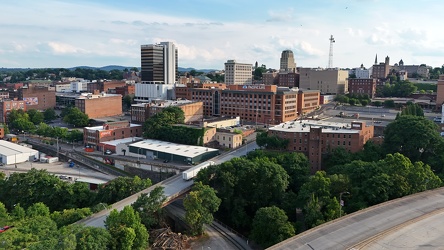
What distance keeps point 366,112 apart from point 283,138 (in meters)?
59.2

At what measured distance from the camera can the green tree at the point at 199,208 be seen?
141ft

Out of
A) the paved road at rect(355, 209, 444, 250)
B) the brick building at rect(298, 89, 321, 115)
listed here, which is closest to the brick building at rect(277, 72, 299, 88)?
the brick building at rect(298, 89, 321, 115)

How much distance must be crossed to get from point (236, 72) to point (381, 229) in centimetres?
15317

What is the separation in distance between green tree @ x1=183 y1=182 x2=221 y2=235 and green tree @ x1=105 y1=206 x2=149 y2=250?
640 cm

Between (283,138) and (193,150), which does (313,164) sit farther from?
(193,150)

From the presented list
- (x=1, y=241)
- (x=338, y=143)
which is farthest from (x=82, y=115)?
(x=1, y=241)

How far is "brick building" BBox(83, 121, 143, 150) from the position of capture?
82188 millimetres

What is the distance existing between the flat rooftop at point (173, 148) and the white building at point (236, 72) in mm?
109350

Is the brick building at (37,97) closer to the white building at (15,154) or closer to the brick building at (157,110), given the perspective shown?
the brick building at (157,110)

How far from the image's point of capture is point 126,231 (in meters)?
35.7

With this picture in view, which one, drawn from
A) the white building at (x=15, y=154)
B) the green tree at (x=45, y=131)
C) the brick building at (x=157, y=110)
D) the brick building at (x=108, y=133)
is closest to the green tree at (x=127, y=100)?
the brick building at (x=157, y=110)

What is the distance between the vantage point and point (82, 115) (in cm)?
10700

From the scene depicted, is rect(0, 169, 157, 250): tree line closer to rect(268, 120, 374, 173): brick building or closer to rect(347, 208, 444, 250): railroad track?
rect(347, 208, 444, 250): railroad track

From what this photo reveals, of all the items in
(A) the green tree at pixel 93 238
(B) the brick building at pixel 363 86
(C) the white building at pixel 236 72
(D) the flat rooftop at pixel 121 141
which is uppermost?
(C) the white building at pixel 236 72
